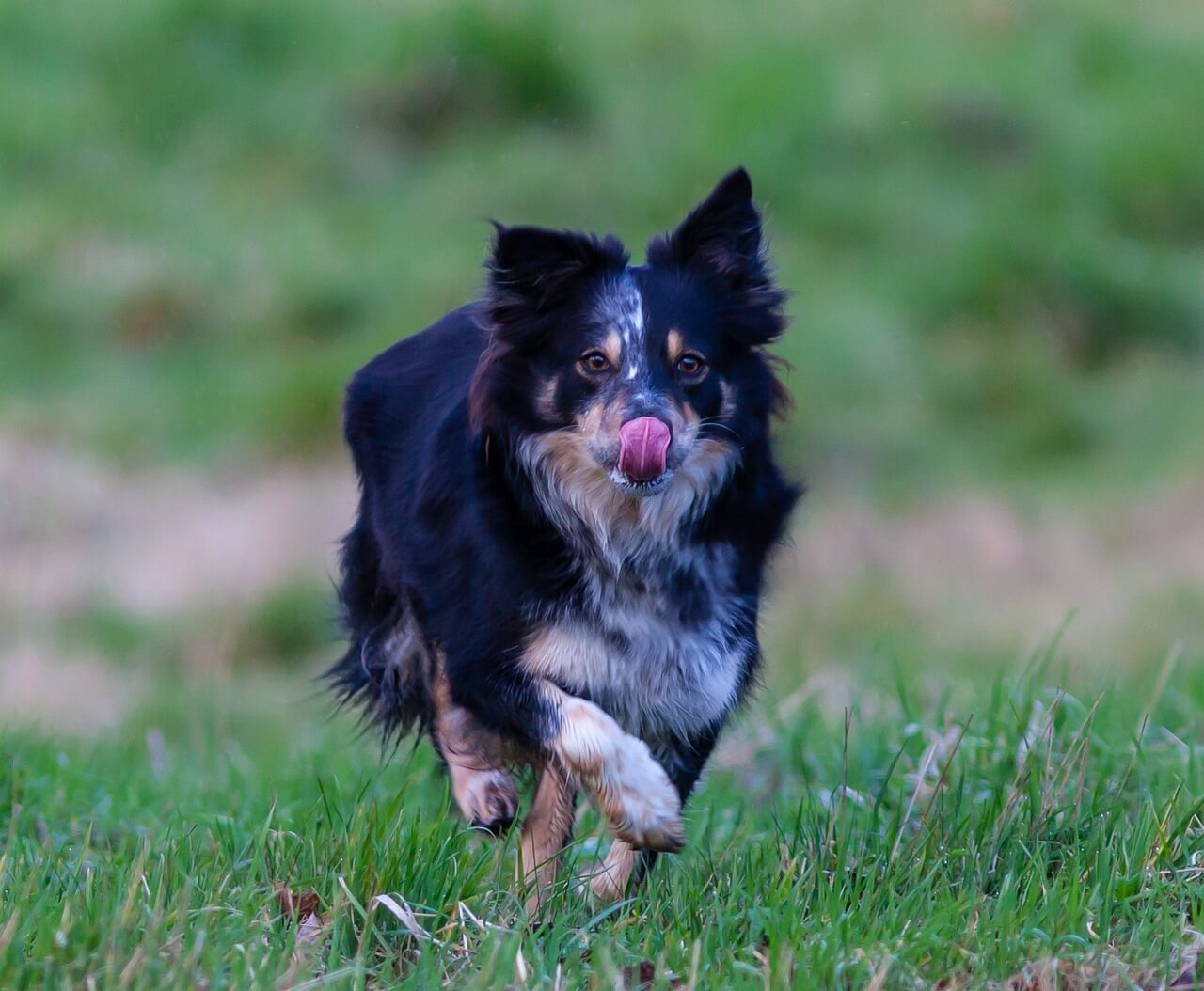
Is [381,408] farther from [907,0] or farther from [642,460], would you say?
[907,0]

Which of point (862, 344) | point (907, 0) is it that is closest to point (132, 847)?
point (862, 344)

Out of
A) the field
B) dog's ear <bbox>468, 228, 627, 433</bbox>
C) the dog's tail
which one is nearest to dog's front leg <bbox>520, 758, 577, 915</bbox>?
the field

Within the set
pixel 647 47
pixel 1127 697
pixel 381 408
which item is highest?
pixel 647 47

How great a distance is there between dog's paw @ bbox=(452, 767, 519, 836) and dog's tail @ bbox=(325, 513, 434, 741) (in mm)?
426

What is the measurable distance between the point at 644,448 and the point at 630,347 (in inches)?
10.7

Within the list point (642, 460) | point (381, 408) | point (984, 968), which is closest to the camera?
point (984, 968)

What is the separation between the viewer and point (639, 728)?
159 inches

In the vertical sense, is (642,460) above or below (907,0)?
below

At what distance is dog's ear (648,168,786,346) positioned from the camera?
407 centimetres

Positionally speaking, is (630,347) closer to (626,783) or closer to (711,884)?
(626,783)

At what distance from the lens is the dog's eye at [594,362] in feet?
12.6

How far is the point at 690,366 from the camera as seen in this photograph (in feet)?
12.8

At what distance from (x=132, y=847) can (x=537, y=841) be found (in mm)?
949

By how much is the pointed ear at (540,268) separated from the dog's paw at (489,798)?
111 cm
